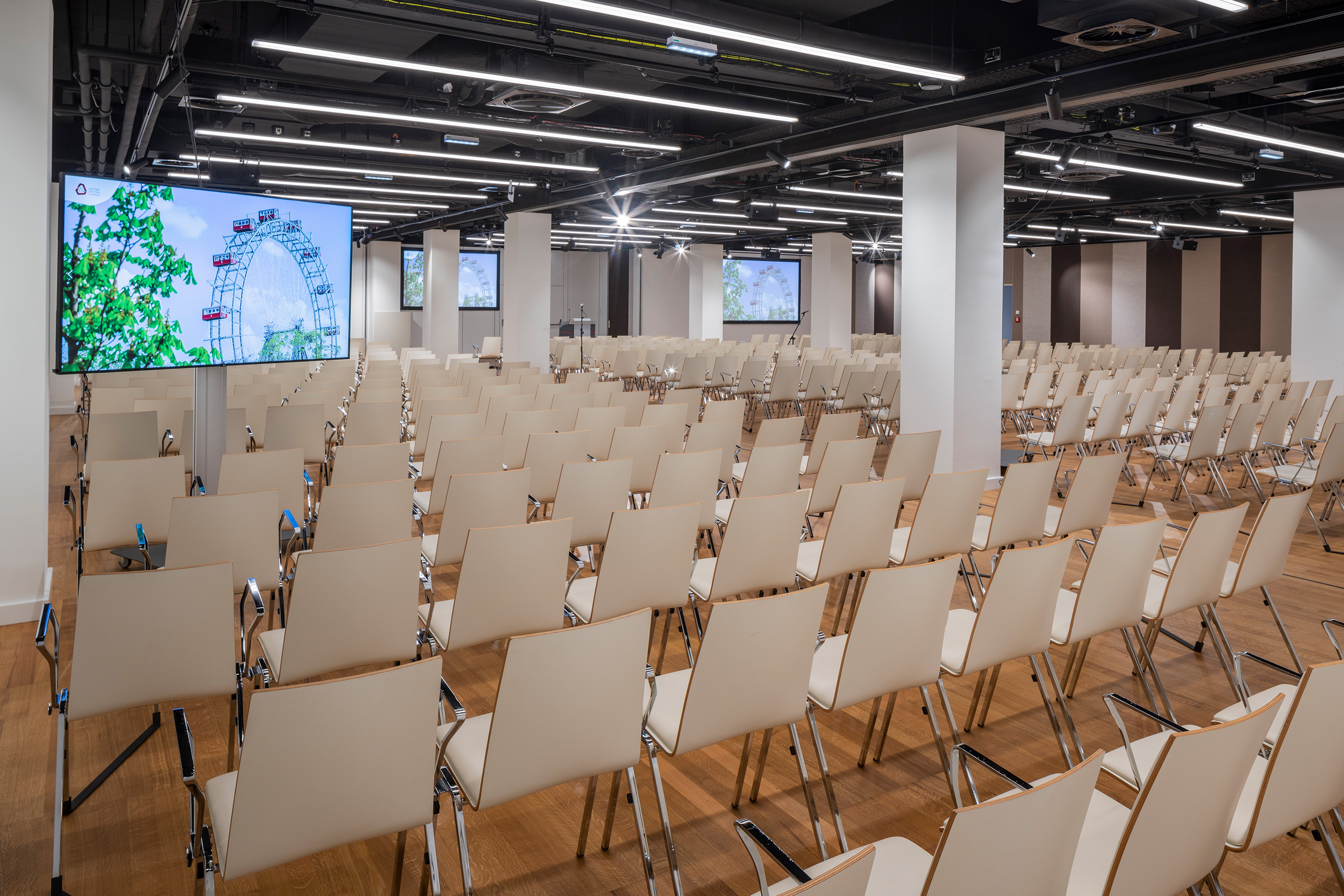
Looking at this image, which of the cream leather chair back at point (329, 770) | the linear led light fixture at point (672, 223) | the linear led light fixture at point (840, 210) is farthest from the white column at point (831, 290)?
the cream leather chair back at point (329, 770)

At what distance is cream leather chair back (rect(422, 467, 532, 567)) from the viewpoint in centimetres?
439

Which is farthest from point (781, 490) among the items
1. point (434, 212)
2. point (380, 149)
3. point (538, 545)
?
point (434, 212)

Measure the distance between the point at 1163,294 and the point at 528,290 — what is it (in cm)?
1815

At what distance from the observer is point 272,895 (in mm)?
2658

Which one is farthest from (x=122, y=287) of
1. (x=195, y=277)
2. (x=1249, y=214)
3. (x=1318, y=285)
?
(x=1249, y=214)

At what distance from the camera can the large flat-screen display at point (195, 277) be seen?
4.95 meters

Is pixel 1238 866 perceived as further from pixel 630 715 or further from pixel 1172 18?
pixel 1172 18

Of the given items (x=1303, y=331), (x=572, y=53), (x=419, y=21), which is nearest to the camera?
(x=419, y=21)

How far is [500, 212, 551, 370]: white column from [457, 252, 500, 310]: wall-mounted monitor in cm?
1247

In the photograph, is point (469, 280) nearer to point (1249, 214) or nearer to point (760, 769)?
point (1249, 214)

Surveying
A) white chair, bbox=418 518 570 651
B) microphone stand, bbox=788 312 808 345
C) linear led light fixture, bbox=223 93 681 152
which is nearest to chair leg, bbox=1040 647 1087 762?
white chair, bbox=418 518 570 651

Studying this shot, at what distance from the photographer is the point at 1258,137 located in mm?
9125

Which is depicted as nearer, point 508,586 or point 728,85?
point 508,586

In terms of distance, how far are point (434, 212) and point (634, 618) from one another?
19.4 metres
